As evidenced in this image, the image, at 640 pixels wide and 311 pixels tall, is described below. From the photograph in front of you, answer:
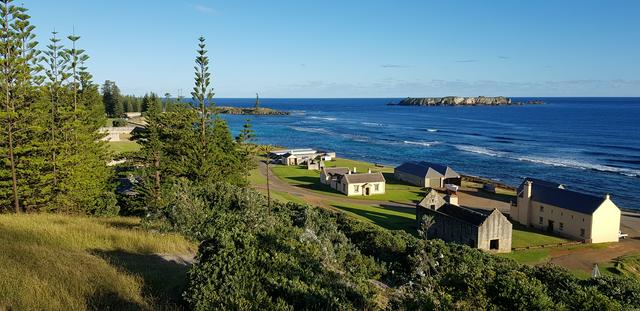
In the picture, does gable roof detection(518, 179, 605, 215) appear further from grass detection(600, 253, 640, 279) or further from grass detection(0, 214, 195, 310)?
grass detection(0, 214, 195, 310)

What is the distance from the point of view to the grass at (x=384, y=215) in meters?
36.3

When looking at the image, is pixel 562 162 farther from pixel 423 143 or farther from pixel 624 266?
pixel 624 266

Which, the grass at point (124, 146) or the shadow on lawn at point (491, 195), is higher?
the grass at point (124, 146)

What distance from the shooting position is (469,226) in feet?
106

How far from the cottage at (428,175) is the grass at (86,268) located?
4284cm

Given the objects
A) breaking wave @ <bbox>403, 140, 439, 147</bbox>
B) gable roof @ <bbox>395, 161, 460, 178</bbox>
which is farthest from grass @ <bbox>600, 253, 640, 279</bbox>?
breaking wave @ <bbox>403, 140, 439, 147</bbox>

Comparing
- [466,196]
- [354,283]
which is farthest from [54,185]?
[466,196]

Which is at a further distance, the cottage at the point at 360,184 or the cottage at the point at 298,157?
the cottage at the point at 298,157

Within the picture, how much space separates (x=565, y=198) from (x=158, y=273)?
35.5 metres

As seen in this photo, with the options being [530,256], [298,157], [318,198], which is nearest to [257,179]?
[318,198]

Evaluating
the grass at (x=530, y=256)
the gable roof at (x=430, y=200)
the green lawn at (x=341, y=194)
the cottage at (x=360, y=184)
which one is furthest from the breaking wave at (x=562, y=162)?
the gable roof at (x=430, y=200)

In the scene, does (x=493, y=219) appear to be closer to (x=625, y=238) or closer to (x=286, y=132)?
(x=625, y=238)

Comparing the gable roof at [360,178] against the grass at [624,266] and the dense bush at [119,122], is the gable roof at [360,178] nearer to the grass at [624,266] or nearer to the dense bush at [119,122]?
the grass at [624,266]

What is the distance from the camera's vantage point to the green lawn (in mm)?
48250
